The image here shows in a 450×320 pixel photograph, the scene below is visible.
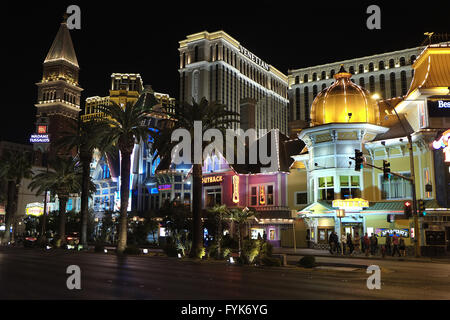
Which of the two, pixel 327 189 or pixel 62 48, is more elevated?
pixel 62 48

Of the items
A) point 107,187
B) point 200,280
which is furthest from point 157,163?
point 200,280

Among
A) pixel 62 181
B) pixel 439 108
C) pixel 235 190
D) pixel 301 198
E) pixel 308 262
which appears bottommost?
pixel 308 262

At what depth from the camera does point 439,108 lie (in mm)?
36719

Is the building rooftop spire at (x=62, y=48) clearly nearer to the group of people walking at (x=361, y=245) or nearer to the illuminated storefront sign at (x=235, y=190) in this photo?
the illuminated storefront sign at (x=235, y=190)

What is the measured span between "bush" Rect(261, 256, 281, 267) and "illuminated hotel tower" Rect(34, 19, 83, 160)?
434ft

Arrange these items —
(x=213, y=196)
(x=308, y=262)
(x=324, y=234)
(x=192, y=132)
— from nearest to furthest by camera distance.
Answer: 1. (x=308, y=262)
2. (x=192, y=132)
3. (x=324, y=234)
4. (x=213, y=196)

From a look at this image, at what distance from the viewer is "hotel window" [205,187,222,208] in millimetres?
50625

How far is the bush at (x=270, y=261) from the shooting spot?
23.8 meters

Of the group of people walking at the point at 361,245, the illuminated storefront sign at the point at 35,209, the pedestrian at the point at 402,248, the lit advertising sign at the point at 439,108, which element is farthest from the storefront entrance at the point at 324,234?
the illuminated storefront sign at the point at 35,209

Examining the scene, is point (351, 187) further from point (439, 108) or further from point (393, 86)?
point (393, 86)

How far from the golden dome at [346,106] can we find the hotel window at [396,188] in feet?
19.6

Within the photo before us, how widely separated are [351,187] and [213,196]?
17394mm

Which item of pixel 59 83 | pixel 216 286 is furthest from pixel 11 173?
pixel 59 83

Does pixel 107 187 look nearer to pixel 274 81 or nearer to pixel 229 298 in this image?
pixel 229 298
